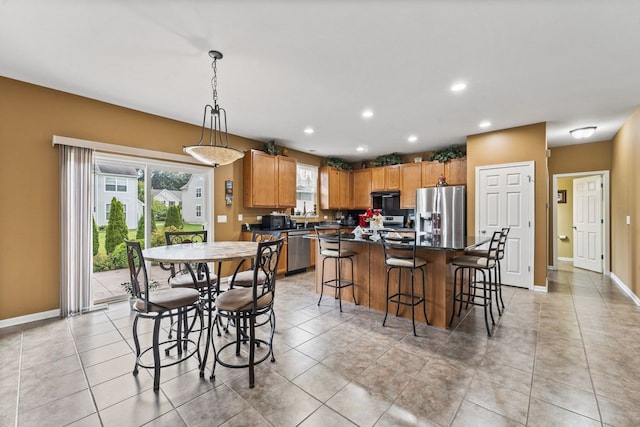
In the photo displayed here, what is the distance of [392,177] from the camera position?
22.3ft

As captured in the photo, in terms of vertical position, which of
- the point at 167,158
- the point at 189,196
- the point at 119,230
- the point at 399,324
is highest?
the point at 167,158

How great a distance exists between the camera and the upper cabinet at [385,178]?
22.0 ft

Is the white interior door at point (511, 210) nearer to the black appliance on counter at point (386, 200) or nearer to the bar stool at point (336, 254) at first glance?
the black appliance on counter at point (386, 200)

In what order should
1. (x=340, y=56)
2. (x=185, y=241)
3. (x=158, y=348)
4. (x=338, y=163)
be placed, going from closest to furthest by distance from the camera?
(x=158, y=348) → (x=340, y=56) → (x=185, y=241) → (x=338, y=163)

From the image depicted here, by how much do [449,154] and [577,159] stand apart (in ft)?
8.59

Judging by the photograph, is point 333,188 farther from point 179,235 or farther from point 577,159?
point 577,159

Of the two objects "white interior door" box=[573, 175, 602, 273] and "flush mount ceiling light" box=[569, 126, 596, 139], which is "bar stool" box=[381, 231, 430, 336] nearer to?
"flush mount ceiling light" box=[569, 126, 596, 139]

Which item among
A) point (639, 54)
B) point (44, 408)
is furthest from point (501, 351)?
point (44, 408)

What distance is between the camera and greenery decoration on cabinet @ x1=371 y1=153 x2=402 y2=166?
6754 mm

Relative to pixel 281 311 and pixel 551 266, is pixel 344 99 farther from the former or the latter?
pixel 551 266

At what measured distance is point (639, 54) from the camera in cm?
247

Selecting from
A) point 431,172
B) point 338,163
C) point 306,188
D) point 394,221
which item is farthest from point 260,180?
point 431,172

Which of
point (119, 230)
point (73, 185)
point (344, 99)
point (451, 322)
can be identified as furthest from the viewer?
point (119, 230)

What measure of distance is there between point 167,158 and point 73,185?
119 centimetres
